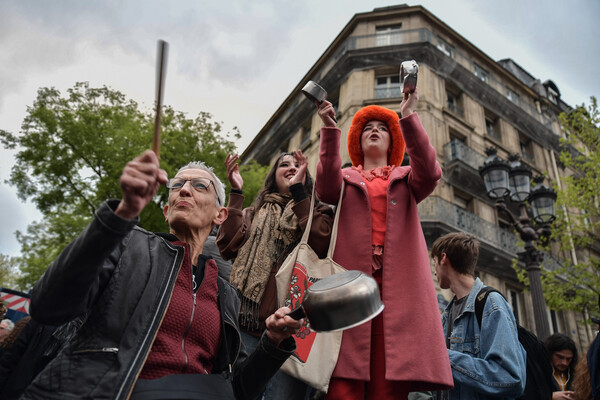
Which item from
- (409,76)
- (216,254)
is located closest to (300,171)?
(216,254)

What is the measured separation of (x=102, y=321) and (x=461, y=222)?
14.9 meters

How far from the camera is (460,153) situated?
52.9 ft

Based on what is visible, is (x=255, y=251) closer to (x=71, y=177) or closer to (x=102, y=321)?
(x=102, y=321)

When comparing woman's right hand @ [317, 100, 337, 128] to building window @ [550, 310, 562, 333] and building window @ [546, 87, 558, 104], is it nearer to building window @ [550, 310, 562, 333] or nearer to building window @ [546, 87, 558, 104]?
building window @ [550, 310, 562, 333]

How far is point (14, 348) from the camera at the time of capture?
2953mm

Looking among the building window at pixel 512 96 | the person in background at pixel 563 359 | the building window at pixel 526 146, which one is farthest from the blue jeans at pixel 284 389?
the building window at pixel 512 96

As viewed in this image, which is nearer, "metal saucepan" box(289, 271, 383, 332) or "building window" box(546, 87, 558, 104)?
"metal saucepan" box(289, 271, 383, 332)

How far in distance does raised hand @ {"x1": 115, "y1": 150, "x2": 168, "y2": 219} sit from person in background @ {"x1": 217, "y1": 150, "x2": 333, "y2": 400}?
144 centimetres

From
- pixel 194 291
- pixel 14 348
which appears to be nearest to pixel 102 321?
pixel 194 291

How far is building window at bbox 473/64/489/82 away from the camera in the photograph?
806 inches

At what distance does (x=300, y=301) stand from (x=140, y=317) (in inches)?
40.0

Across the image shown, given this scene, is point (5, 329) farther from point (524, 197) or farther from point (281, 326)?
point (524, 197)

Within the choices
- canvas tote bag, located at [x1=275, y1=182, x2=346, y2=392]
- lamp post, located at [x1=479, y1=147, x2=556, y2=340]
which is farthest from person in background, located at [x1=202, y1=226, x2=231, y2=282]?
lamp post, located at [x1=479, y1=147, x2=556, y2=340]

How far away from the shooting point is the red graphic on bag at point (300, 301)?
2111mm
